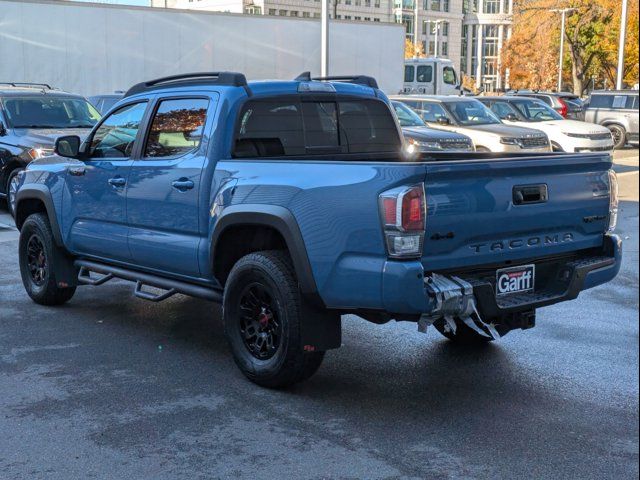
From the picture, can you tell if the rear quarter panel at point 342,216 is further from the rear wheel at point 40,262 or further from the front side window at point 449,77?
the front side window at point 449,77

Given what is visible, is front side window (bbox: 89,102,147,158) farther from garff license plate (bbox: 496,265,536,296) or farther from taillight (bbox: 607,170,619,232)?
taillight (bbox: 607,170,619,232)

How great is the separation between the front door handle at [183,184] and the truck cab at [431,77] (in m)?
29.8

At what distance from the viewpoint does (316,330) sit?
4.97 meters

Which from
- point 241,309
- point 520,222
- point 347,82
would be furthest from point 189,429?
point 347,82

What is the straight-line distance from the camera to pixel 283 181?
197 inches

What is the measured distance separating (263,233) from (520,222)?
159cm

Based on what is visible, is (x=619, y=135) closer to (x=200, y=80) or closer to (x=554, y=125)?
(x=554, y=125)

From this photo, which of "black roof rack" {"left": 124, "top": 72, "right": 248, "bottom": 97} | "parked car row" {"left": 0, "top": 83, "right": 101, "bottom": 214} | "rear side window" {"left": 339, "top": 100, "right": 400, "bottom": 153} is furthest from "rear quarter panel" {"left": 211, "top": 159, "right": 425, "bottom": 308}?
"parked car row" {"left": 0, "top": 83, "right": 101, "bottom": 214}

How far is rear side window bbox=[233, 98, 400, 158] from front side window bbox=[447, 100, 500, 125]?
12.6 metres

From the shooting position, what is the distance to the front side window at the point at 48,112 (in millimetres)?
13570

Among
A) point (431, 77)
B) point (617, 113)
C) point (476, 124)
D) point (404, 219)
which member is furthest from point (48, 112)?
point (431, 77)

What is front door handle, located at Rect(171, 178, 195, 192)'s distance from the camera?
5695 millimetres

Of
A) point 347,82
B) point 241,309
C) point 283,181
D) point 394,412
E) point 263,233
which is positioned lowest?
point 394,412

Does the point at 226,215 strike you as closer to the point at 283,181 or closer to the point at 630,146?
the point at 283,181
